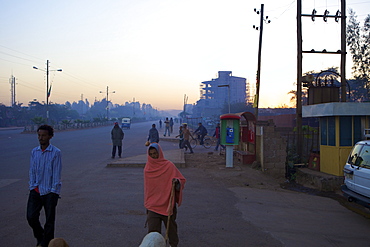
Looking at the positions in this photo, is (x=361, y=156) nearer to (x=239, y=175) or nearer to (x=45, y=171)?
(x=239, y=175)

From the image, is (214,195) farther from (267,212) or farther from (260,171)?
(260,171)

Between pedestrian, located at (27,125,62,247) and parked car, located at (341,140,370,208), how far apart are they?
561cm

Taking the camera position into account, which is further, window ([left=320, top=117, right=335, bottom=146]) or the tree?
the tree

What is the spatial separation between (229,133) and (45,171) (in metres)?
9.54

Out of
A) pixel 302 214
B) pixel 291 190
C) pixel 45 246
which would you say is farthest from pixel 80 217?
pixel 291 190

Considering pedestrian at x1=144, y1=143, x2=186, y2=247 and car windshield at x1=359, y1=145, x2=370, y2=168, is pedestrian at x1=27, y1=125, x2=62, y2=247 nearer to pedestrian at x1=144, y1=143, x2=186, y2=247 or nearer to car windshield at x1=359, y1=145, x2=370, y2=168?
pedestrian at x1=144, y1=143, x2=186, y2=247

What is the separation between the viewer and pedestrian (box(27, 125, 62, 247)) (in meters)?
4.22

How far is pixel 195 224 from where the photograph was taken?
5906 millimetres

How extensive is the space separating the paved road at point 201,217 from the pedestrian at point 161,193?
0.84 m

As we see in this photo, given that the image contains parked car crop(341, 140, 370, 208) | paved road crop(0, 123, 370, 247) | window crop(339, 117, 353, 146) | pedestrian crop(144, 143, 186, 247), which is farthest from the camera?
window crop(339, 117, 353, 146)

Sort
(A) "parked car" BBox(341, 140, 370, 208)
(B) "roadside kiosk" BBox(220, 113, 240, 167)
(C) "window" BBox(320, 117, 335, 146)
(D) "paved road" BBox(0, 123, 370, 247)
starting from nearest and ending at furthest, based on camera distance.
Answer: (D) "paved road" BBox(0, 123, 370, 247) < (A) "parked car" BBox(341, 140, 370, 208) < (C) "window" BBox(320, 117, 335, 146) < (B) "roadside kiosk" BBox(220, 113, 240, 167)

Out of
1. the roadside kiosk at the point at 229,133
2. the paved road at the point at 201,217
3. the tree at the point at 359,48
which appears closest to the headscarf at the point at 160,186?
the paved road at the point at 201,217

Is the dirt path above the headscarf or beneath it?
beneath

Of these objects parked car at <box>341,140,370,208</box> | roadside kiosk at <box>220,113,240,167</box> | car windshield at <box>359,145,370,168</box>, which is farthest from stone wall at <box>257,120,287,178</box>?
car windshield at <box>359,145,370,168</box>
